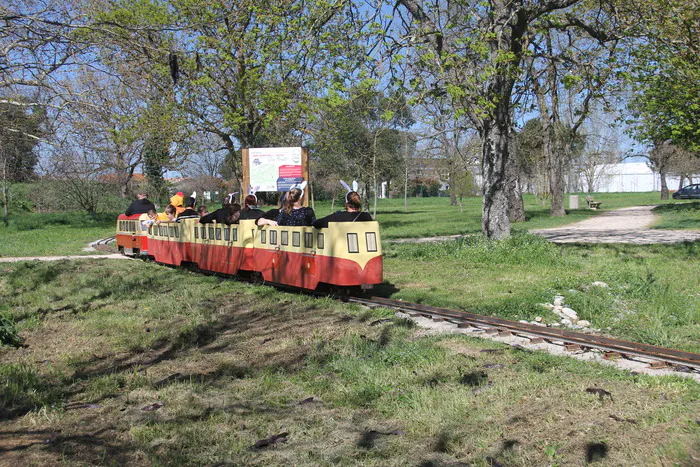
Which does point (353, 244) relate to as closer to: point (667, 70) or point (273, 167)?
point (273, 167)

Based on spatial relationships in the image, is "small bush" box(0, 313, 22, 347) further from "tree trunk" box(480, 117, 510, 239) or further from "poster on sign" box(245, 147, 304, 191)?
A: "poster on sign" box(245, 147, 304, 191)

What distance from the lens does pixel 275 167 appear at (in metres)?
19.5

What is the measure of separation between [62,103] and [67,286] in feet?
12.2

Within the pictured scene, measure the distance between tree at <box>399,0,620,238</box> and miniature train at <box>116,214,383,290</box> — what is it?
4.50 metres

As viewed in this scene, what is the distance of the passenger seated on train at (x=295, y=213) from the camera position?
35.3ft

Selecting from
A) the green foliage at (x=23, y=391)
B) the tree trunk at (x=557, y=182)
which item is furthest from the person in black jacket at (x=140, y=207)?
the tree trunk at (x=557, y=182)

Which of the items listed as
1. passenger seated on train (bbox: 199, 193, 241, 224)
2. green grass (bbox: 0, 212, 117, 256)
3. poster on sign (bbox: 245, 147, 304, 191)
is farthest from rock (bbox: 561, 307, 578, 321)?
green grass (bbox: 0, 212, 117, 256)

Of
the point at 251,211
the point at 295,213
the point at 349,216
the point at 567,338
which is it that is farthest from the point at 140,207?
the point at 567,338

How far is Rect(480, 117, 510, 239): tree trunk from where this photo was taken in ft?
51.1

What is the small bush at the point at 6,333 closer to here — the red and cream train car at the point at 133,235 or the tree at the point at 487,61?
the tree at the point at 487,61

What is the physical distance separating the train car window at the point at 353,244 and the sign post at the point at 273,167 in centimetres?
1015

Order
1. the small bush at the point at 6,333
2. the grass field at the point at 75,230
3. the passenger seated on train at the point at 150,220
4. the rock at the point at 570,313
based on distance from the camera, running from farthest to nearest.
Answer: the grass field at the point at 75,230 → the passenger seated on train at the point at 150,220 → the rock at the point at 570,313 → the small bush at the point at 6,333

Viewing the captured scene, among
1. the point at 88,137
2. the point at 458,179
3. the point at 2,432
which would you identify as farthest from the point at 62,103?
the point at 458,179

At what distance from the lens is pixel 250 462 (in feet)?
13.6
